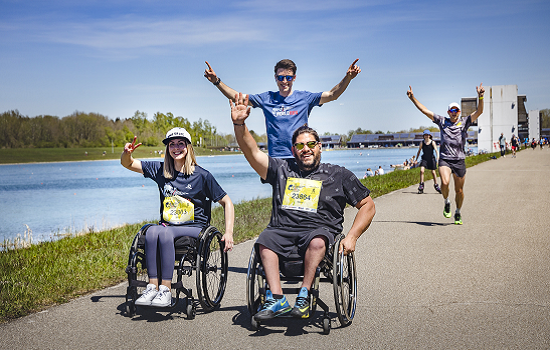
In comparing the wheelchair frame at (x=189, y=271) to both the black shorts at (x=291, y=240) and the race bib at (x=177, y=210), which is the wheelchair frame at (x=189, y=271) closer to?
the race bib at (x=177, y=210)

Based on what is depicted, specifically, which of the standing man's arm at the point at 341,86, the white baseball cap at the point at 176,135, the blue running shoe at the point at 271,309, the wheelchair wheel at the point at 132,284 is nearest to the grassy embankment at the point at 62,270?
the wheelchair wheel at the point at 132,284

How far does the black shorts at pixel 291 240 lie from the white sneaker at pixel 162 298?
859 millimetres

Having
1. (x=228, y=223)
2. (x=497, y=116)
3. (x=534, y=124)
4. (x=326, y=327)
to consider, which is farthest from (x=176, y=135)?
(x=534, y=124)

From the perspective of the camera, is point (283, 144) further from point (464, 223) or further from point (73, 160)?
point (73, 160)

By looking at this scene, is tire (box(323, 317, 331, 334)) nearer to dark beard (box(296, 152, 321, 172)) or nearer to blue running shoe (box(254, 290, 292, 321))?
blue running shoe (box(254, 290, 292, 321))

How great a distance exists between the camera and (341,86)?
5.51m

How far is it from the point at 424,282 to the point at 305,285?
1.90m

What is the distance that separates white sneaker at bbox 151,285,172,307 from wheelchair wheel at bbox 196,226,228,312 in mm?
241

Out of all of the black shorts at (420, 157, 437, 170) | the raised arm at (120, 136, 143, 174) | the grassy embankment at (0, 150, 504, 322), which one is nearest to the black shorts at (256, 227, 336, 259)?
the raised arm at (120, 136, 143, 174)

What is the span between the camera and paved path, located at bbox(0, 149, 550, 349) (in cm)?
366

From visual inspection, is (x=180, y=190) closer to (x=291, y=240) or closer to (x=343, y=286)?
(x=291, y=240)

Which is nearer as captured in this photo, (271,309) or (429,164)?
(271,309)

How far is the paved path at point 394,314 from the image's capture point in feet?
12.0

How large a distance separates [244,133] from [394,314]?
1.90 meters
